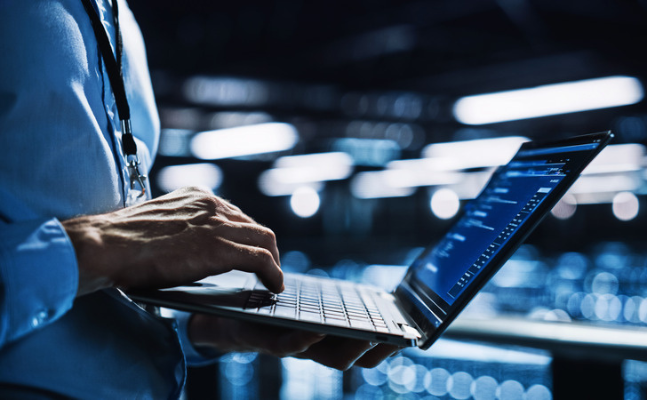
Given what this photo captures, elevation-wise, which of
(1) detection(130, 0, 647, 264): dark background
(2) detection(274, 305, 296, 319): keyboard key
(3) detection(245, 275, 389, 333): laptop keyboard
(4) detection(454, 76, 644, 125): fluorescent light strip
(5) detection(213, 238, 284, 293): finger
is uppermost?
(1) detection(130, 0, 647, 264): dark background

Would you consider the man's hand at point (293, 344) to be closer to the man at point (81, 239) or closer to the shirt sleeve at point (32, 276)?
the man at point (81, 239)

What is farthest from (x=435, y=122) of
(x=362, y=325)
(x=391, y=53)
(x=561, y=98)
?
(x=362, y=325)

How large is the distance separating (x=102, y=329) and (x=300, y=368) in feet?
6.82

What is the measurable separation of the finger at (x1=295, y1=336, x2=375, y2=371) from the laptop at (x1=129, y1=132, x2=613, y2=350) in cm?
4

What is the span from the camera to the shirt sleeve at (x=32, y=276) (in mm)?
546

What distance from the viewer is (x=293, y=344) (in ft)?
2.49

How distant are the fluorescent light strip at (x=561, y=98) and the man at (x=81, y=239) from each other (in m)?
5.79

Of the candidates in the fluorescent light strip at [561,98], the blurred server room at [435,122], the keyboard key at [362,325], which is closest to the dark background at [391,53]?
the blurred server room at [435,122]

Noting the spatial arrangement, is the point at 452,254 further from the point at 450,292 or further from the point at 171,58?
Result: the point at 171,58

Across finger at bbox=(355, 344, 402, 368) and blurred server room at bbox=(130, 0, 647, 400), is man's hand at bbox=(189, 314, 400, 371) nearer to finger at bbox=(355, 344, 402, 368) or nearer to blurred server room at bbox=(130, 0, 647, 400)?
finger at bbox=(355, 344, 402, 368)

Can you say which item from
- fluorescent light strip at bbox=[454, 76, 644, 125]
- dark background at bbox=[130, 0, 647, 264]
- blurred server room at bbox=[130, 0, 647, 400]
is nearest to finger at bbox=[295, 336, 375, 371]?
blurred server room at bbox=[130, 0, 647, 400]

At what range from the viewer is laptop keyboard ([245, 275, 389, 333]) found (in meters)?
0.70

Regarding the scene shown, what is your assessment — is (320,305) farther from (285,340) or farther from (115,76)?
(115,76)

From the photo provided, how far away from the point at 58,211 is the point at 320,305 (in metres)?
0.39
